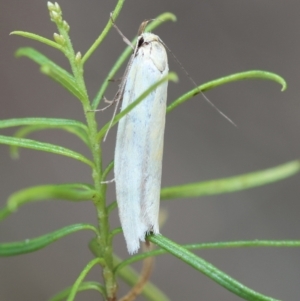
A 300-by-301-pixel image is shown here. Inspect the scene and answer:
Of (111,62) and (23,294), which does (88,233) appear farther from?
(111,62)

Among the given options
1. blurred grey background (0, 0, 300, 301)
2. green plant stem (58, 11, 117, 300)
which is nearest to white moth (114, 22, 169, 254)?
green plant stem (58, 11, 117, 300)

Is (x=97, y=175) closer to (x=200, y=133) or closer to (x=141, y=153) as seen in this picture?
(x=141, y=153)

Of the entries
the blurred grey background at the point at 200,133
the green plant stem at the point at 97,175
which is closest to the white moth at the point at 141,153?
the green plant stem at the point at 97,175

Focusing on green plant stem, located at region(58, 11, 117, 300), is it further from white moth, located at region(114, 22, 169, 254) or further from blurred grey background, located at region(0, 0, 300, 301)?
blurred grey background, located at region(0, 0, 300, 301)

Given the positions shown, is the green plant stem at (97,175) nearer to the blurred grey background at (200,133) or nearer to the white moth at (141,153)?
the white moth at (141,153)

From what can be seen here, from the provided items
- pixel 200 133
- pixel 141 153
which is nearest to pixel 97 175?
pixel 141 153
